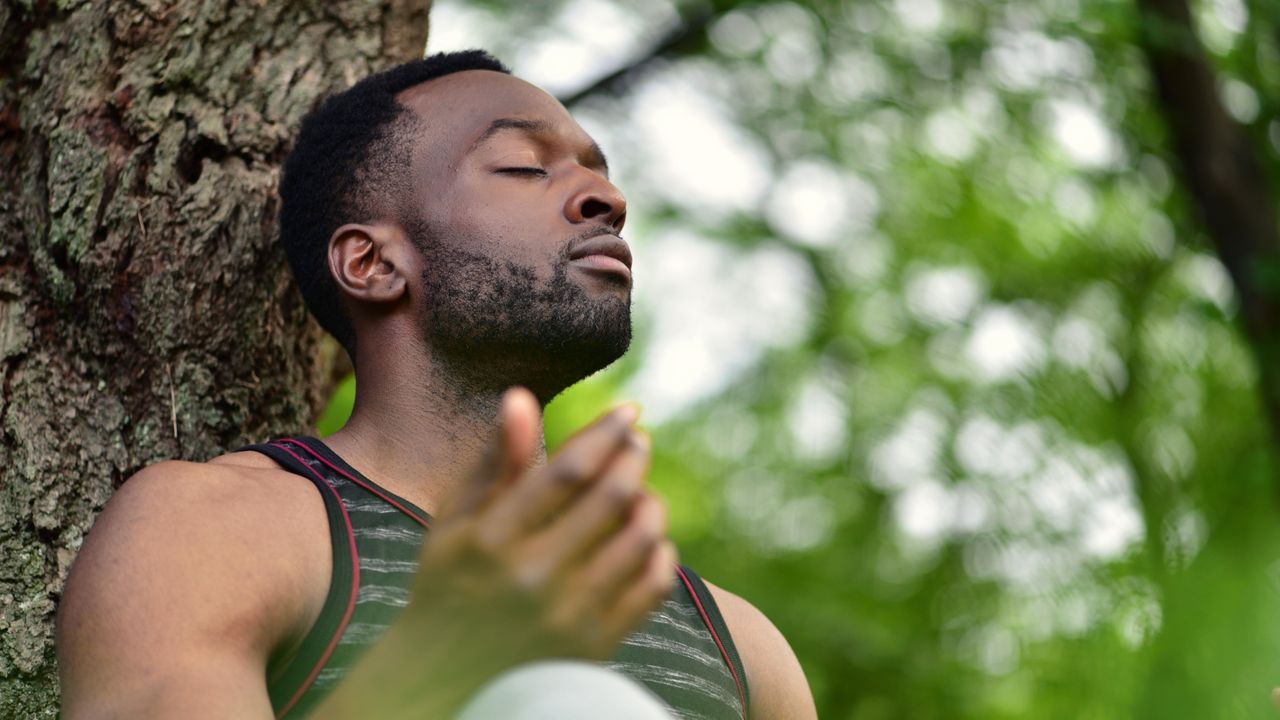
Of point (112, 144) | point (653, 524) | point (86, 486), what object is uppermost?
point (653, 524)

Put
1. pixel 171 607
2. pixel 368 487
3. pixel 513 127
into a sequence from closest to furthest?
pixel 171 607, pixel 368 487, pixel 513 127

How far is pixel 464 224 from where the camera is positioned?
2.32 meters

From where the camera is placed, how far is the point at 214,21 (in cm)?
277

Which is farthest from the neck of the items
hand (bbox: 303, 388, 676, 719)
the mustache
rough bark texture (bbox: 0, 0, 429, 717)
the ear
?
hand (bbox: 303, 388, 676, 719)

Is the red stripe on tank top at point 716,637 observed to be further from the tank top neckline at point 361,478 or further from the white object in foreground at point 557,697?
the white object in foreground at point 557,697

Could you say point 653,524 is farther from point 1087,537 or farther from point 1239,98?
point 1239,98

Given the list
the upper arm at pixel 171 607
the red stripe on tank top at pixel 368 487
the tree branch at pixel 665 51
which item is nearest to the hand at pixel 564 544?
the upper arm at pixel 171 607

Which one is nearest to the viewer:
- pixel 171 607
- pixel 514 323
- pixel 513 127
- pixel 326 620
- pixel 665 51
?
pixel 171 607

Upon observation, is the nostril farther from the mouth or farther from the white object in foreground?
the white object in foreground

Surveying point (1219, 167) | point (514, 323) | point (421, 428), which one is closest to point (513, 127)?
point (514, 323)

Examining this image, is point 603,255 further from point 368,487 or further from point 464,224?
point 368,487

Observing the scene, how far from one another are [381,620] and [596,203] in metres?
0.93

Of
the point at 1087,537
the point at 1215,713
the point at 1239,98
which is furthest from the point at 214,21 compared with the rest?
the point at 1239,98

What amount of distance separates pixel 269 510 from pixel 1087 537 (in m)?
3.55
